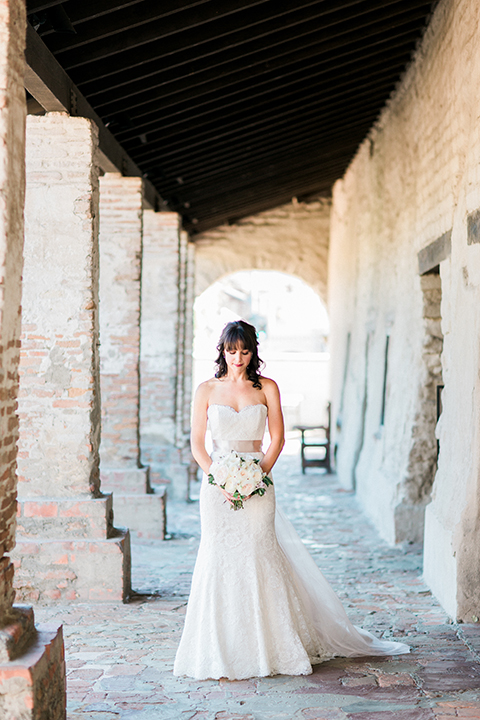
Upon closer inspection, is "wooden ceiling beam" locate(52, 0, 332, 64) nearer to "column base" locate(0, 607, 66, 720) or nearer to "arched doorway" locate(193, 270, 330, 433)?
"column base" locate(0, 607, 66, 720)

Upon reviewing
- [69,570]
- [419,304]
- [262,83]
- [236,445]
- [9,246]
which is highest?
[262,83]

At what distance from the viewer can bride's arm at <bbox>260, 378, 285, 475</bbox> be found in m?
3.83

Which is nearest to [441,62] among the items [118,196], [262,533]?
[118,196]

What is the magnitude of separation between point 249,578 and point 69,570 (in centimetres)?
174

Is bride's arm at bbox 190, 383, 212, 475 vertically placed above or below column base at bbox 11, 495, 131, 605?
above

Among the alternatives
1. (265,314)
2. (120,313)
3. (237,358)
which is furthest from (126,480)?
(265,314)

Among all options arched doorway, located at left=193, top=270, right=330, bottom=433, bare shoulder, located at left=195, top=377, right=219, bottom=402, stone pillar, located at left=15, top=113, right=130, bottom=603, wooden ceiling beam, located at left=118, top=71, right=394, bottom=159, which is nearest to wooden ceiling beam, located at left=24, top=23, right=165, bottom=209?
stone pillar, located at left=15, top=113, right=130, bottom=603

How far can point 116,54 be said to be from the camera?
15.6ft

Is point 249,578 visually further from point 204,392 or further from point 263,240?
point 263,240

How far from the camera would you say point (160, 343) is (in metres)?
9.44

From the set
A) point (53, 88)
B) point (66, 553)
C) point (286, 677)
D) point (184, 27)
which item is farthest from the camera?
point (66, 553)

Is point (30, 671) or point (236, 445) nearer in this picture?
point (30, 671)

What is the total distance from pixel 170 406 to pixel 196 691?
6.13 m

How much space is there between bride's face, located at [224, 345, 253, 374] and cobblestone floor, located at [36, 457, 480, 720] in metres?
1.54
